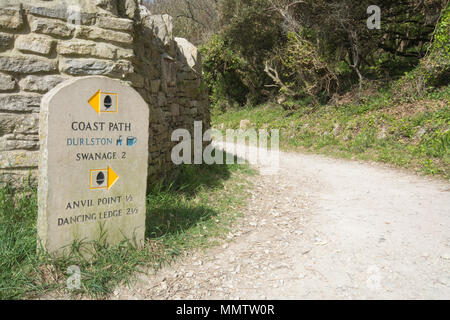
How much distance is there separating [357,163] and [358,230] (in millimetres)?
4321

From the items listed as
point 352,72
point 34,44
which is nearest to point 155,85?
point 34,44

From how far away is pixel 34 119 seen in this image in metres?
3.14

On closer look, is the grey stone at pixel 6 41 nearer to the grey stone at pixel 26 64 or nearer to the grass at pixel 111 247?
the grey stone at pixel 26 64

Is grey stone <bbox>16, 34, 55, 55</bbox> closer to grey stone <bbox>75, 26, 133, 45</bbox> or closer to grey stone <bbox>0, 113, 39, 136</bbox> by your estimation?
grey stone <bbox>75, 26, 133, 45</bbox>

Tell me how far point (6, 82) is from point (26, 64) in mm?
257

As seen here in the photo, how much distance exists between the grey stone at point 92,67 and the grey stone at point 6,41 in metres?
0.47

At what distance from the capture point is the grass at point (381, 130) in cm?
649

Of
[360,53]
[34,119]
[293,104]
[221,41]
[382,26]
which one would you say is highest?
[221,41]

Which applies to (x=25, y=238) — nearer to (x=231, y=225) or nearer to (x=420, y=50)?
(x=231, y=225)

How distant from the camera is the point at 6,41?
3.00 meters

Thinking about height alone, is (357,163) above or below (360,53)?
below

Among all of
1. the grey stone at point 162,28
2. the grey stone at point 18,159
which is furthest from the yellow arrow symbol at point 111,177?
the grey stone at point 162,28

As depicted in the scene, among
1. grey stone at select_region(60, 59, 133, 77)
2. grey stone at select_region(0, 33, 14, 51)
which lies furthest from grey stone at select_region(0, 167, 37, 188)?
grey stone at select_region(0, 33, 14, 51)

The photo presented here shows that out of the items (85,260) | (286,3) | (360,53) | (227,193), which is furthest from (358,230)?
(286,3)
